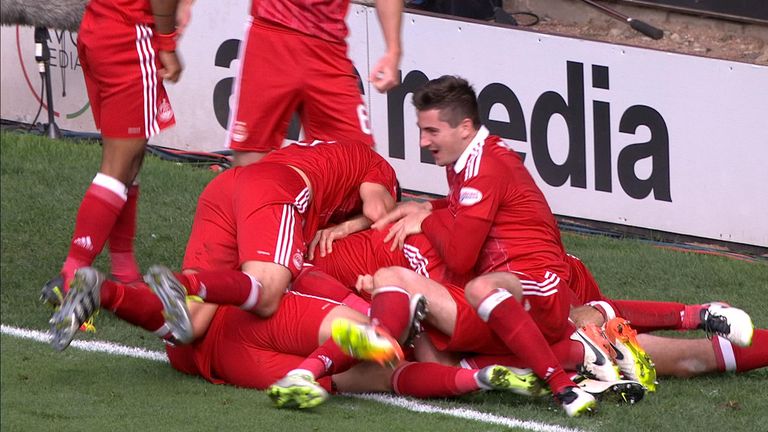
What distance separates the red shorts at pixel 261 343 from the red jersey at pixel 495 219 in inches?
20.4

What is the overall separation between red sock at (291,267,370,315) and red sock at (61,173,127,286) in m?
0.81

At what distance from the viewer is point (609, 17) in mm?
9969

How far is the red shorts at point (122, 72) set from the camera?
5414mm

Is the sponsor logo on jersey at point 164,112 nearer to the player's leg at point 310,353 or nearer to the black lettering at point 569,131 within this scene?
the player's leg at point 310,353

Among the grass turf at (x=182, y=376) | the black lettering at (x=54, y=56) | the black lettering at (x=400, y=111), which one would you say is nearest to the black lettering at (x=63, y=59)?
the black lettering at (x=54, y=56)

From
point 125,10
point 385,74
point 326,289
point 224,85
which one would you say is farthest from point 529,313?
point 224,85

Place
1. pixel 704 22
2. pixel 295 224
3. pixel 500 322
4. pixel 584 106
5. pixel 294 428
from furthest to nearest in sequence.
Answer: pixel 704 22 < pixel 584 106 < pixel 295 224 < pixel 500 322 < pixel 294 428

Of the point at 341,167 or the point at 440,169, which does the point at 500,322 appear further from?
the point at 440,169

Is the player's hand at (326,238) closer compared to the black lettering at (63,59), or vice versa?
the player's hand at (326,238)

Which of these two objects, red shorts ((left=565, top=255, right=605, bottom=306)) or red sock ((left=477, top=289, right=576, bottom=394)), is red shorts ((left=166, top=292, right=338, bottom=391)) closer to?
red sock ((left=477, top=289, right=576, bottom=394))

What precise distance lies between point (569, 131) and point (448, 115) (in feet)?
9.55

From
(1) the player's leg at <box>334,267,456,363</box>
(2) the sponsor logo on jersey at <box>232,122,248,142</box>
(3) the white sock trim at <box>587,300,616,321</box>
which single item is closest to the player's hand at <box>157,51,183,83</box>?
(2) the sponsor logo on jersey at <box>232,122,248,142</box>

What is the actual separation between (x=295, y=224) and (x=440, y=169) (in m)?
3.13

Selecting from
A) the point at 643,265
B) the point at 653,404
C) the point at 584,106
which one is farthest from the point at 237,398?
the point at 584,106
